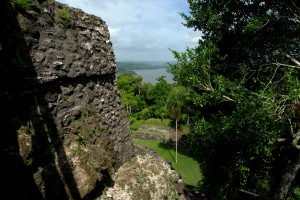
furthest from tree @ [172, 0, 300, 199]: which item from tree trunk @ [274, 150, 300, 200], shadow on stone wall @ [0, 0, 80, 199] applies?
shadow on stone wall @ [0, 0, 80, 199]

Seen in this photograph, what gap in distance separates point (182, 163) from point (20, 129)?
80.4ft

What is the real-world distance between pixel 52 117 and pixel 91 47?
297cm

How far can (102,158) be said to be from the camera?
8.64m

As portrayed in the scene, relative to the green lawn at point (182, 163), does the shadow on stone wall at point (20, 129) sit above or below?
above

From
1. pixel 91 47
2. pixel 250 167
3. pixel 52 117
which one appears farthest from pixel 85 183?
pixel 250 167

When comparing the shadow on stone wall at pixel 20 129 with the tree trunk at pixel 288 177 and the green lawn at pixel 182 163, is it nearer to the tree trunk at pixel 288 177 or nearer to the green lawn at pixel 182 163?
the tree trunk at pixel 288 177

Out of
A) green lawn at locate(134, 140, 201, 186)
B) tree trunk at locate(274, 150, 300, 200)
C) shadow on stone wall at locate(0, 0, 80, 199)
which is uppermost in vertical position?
shadow on stone wall at locate(0, 0, 80, 199)

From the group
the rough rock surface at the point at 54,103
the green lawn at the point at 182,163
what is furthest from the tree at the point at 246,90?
the green lawn at the point at 182,163

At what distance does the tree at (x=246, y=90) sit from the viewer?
7.60 metres

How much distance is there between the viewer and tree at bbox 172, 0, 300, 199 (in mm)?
7598

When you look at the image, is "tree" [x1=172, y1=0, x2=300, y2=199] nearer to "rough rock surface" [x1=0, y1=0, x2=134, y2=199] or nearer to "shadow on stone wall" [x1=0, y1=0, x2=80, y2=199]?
"rough rock surface" [x1=0, y1=0, x2=134, y2=199]

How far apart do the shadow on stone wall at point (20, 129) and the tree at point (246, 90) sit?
470 centimetres

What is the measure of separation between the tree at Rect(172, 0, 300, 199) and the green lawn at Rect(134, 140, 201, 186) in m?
12.6

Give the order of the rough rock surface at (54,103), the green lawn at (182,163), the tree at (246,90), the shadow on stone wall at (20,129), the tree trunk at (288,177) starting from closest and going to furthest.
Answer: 1. the shadow on stone wall at (20,129)
2. the rough rock surface at (54,103)
3. the tree at (246,90)
4. the tree trunk at (288,177)
5. the green lawn at (182,163)
